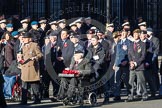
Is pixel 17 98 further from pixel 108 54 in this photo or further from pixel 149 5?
pixel 149 5

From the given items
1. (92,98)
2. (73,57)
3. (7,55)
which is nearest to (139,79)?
(92,98)

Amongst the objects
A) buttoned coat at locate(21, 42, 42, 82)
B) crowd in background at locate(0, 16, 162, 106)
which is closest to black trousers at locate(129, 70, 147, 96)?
crowd in background at locate(0, 16, 162, 106)

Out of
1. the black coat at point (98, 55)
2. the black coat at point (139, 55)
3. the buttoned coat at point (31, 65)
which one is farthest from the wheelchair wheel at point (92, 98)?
the black coat at point (139, 55)

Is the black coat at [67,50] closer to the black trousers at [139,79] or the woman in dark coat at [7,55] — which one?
the woman in dark coat at [7,55]

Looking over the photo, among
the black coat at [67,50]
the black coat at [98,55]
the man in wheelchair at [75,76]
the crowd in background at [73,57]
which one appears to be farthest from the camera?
the black coat at [67,50]

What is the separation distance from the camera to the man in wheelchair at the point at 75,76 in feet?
50.7

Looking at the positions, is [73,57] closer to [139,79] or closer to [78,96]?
[78,96]

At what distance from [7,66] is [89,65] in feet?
7.77

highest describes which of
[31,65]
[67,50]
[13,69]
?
[67,50]

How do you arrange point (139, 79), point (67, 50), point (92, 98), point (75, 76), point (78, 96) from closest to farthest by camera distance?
1. point (75, 76)
2. point (78, 96)
3. point (92, 98)
4. point (67, 50)
5. point (139, 79)

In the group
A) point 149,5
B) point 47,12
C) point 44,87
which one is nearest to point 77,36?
point 44,87

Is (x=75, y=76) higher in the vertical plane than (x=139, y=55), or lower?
lower

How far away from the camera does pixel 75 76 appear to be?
1541 centimetres

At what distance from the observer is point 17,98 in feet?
54.2
